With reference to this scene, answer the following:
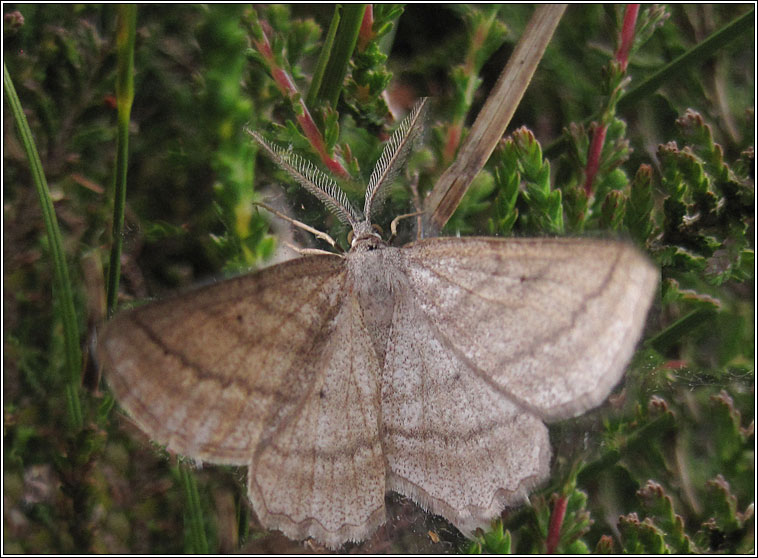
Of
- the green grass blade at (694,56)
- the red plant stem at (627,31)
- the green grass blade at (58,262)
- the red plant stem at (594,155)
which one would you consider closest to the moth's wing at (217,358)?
the green grass blade at (58,262)

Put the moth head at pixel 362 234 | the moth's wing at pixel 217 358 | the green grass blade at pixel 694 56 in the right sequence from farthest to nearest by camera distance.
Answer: the green grass blade at pixel 694 56, the moth head at pixel 362 234, the moth's wing at pixel 217 358

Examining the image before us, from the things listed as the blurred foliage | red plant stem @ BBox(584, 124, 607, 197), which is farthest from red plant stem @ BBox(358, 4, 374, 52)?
red plant stem @ BBox(584, 124, 607, 197)

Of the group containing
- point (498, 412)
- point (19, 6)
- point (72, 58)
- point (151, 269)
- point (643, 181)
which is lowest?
point (498, 412)

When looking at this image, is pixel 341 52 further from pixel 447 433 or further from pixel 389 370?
pixel 447 433

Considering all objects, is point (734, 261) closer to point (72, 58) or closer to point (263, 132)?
point (263, 132)

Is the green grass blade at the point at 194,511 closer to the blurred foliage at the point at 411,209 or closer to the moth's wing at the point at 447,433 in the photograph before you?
the blurred foliage at the point at 411,209

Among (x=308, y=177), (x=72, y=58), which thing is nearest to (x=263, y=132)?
(x=308, y=177)
